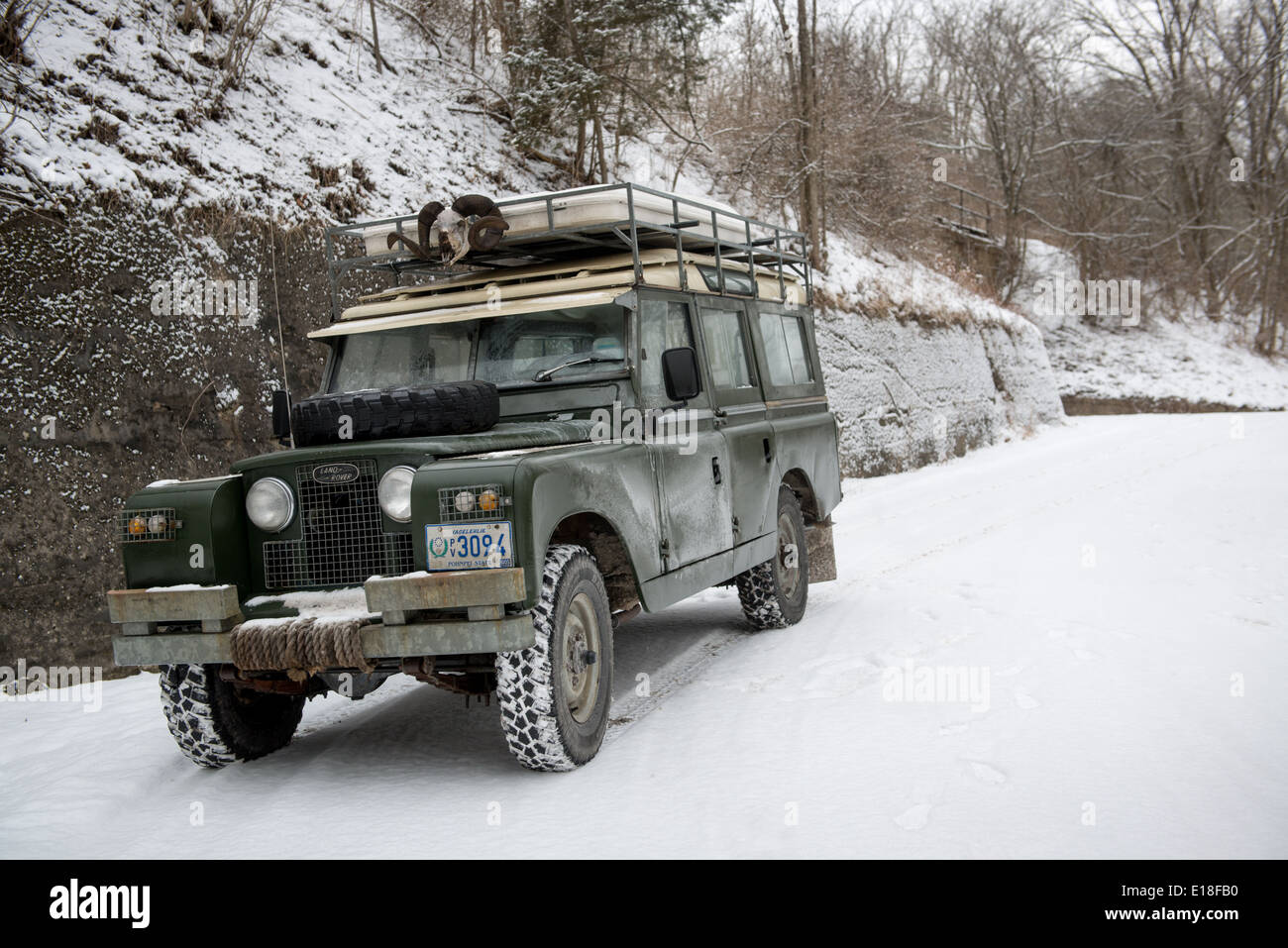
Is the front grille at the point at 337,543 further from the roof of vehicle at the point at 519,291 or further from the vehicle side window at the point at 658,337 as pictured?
the vehicle side window at the point at 658,337

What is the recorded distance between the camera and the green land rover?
14.5 ft

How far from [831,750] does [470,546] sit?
178 cm

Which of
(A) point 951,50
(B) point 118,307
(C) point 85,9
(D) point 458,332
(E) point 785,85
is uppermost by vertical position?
(A) point 951,50

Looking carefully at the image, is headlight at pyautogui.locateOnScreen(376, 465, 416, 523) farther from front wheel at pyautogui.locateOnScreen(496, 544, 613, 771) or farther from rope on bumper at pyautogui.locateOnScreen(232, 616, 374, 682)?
front wheel at pyautogui.locateOnScreen(496, 544, 613, 771)

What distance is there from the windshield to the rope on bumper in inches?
63.9

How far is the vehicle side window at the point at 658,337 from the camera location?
5.93 meters

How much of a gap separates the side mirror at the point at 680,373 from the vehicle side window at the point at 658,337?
0.11 metres

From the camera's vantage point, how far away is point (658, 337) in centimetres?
619

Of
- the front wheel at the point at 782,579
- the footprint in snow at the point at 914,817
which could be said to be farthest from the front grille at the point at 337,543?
the front wheel at the point at 782,579

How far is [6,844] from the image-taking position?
168 inches

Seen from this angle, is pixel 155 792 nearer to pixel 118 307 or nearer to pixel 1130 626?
pixel 118 307

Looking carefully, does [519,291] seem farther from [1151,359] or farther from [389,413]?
[1151,359]

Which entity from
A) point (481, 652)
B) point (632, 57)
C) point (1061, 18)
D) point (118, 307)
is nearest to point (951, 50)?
point (1061, 18)
